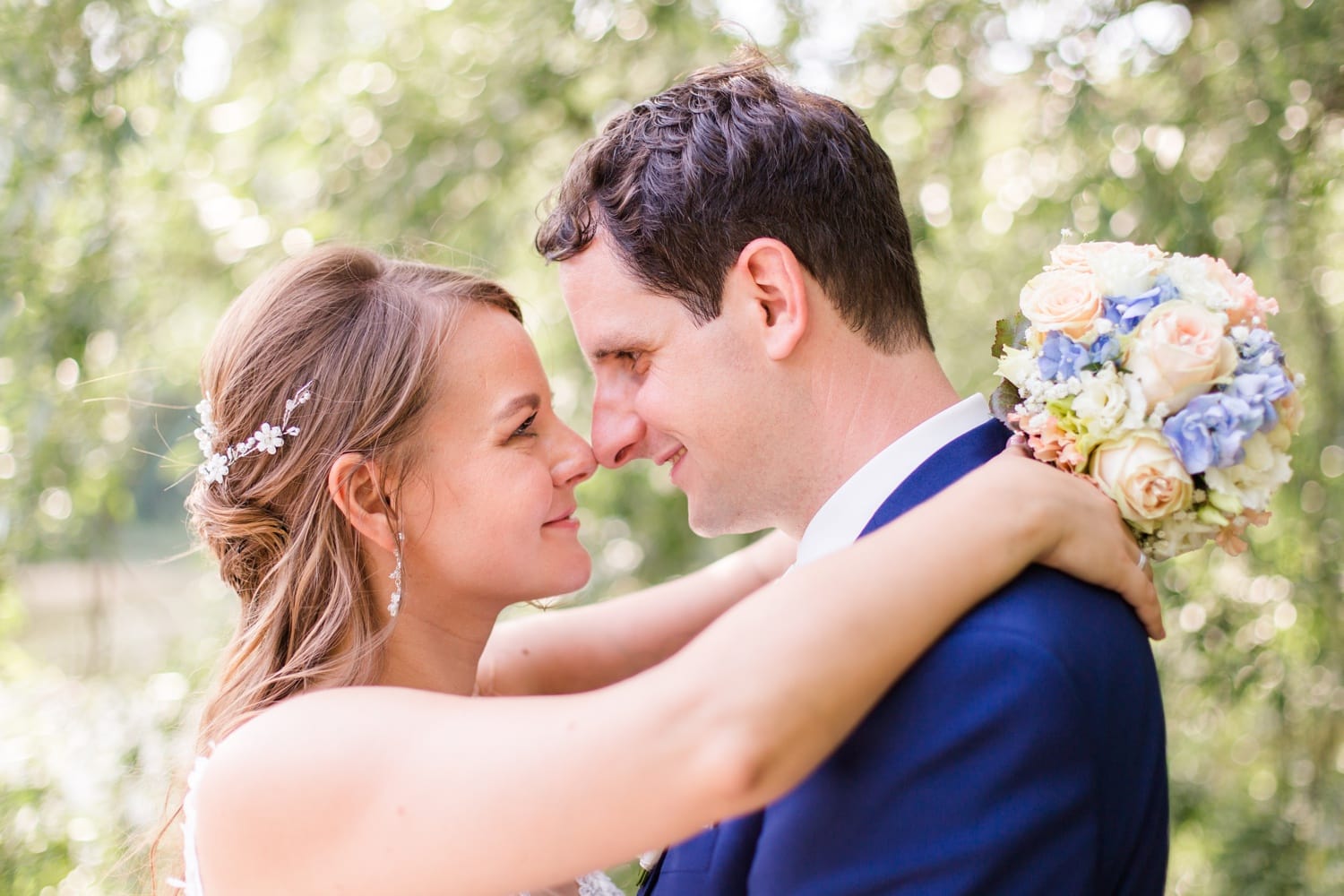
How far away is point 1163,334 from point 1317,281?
2478 millimetres

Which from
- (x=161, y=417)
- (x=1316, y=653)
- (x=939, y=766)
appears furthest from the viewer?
(x=161, y=417)

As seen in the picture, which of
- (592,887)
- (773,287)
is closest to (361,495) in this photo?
(773,287)

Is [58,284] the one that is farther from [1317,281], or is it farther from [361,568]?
[1317,281]

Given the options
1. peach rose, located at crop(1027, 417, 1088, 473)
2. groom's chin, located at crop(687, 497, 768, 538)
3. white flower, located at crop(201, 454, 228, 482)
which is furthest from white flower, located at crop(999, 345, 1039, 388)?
white flower, located at crop(201, 454, 228, 482)

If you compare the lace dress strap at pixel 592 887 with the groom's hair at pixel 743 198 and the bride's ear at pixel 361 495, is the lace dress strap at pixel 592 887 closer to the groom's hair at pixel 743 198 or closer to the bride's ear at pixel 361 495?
the bride's ear at pixel 361 495

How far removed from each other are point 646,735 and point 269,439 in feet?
4.07

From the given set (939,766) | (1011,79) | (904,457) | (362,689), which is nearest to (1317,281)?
(1011,79)

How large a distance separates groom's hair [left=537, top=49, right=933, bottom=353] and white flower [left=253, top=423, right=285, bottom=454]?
692 mm

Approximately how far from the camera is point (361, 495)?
2.46 m

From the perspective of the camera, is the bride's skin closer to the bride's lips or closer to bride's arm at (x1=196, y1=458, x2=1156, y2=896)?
bride's arm at (x1=196, y1=458, x2=1156, y2=896)

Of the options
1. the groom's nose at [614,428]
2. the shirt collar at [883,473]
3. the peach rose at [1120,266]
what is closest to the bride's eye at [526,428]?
the groom's nose at [614,428]

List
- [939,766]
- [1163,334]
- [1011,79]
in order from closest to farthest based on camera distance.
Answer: [939,766]
[1163,334]
[1011,79]

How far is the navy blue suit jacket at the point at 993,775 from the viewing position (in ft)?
5.50

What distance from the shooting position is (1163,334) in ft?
6.01
